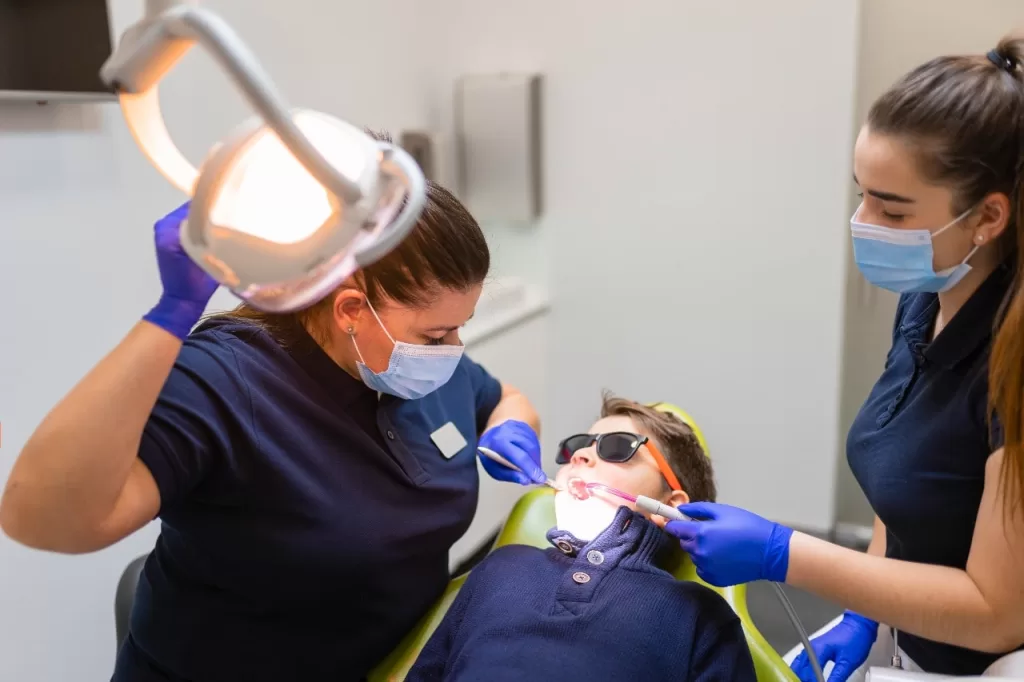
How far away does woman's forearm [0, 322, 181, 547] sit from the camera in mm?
871

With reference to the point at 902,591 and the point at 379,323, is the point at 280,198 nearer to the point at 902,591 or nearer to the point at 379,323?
the point at 379,323

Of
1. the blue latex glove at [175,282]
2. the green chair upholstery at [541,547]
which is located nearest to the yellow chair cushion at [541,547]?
the green chair upholstery at [541,547]

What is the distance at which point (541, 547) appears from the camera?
1.63m

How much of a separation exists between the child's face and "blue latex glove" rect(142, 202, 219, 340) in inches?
36.2

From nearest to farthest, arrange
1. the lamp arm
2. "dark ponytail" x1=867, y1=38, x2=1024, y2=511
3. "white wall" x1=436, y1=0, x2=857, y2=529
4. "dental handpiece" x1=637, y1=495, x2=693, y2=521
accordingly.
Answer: the lamp arm → "dark ponytail" x1=867, y1=38, x2=1024, y2=511 → "dental handpiece" x1=637, y1=495, x2=693, y2=521 → "white wall" x1=436, y1=0, x2=857, y2=529

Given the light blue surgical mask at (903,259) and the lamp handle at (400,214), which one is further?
the light blue surgical mask at (903,259)

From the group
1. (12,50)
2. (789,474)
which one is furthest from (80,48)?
(789,474)

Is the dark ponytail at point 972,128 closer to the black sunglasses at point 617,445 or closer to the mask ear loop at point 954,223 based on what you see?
the mask ear loop at point 954,223

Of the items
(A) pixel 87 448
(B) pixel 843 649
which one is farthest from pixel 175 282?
(B) pixel 843 649

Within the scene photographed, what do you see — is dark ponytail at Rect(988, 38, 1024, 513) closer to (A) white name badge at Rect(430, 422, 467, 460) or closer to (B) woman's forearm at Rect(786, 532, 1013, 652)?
(B) woman's forearm at Rect(786, 532, 1013, 652)

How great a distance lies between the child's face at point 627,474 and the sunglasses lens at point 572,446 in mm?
17

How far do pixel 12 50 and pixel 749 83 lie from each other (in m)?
2.25

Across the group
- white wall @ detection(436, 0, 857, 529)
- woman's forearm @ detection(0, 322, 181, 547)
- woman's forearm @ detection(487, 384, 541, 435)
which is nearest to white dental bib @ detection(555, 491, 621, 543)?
woman's forearm @ detection(487, 384, 541, 435)

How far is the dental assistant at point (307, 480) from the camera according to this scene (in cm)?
114
